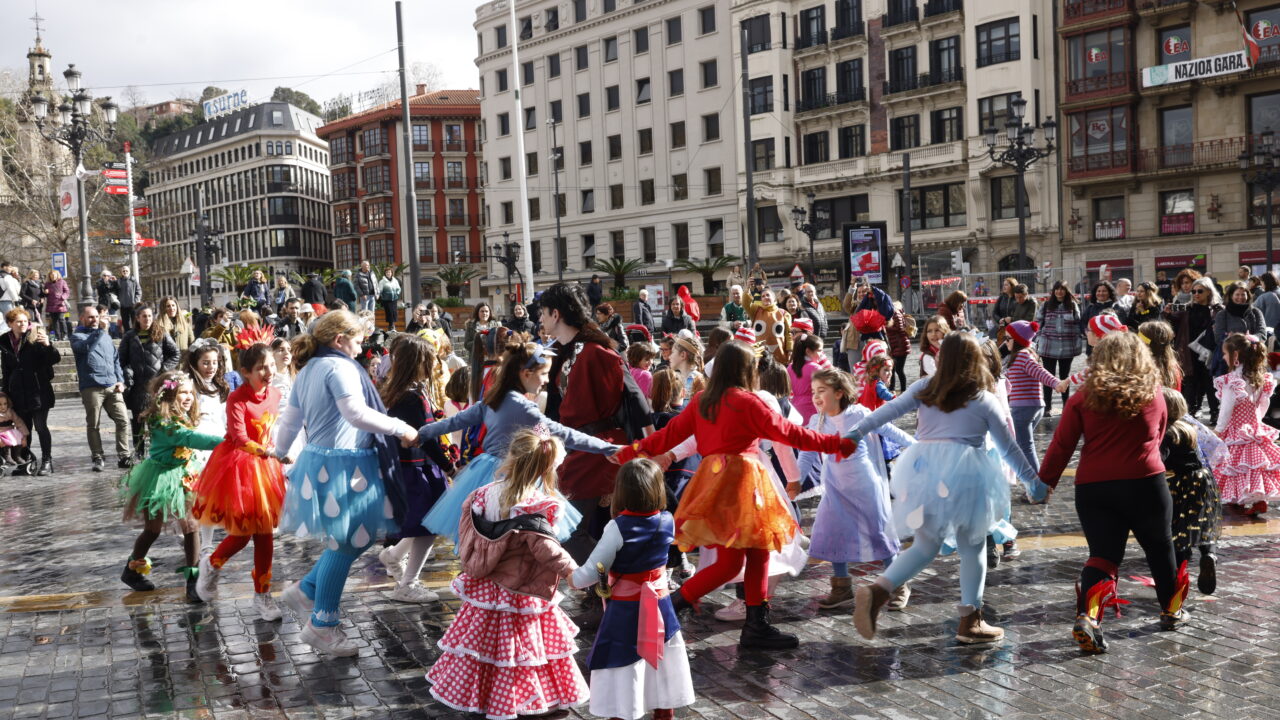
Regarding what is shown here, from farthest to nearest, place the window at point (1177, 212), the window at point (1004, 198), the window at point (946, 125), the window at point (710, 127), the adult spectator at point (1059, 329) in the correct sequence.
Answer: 1. the window at point (710, 127)
2. the window at point (946, 125)
3. the window at point (1004, 198)
4. the window at point (1177, 212)
5. the adult spectator at point (1059, 329)

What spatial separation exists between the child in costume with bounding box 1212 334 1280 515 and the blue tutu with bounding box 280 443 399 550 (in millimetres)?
6135

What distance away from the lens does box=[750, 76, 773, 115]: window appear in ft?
158

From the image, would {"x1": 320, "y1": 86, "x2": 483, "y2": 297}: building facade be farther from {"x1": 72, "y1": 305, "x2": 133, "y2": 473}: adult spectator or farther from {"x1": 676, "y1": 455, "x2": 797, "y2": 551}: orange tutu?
{"x1": 676, "y1": 455, "x2": 797, "y2": 551}: orange tutu

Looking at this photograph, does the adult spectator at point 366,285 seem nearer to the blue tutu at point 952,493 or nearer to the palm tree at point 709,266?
the blue tutu at point 952,493

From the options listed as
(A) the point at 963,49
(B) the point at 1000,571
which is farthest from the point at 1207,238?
(B) the point at 1000,571

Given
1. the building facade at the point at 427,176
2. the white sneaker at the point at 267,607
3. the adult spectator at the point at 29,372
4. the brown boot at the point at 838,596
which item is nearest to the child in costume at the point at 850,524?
the brown boot at the point at 838,596

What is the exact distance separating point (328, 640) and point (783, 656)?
88.6 inches

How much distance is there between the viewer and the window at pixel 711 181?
5091 centimetres

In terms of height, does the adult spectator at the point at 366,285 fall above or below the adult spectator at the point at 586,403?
above

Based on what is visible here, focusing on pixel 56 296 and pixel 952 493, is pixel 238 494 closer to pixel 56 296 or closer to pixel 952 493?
pixel 952 493

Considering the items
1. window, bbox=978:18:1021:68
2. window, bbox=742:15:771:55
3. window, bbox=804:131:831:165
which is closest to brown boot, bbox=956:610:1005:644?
Answer: window, bbox=978:18:1021:68

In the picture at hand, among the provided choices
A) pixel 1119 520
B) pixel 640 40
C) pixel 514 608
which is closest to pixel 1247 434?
pixel 1119 520

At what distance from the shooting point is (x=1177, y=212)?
38406mm

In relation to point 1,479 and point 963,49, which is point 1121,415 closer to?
point 1,479
